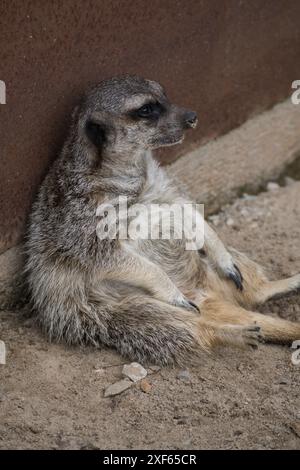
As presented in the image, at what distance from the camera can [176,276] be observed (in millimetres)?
3559

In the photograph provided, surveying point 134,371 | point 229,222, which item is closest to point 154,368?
point 134,371

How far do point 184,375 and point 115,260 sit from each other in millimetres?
570

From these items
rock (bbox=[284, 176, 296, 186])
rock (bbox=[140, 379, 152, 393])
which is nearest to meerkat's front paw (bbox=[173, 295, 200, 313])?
rock (bbox=[140, 379, 152, 393])

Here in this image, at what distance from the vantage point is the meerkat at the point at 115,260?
3.20m

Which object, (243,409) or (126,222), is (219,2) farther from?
(243,409)

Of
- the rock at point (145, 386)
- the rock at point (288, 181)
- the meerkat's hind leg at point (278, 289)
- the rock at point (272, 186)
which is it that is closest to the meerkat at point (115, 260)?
the rock at point (145, 386)

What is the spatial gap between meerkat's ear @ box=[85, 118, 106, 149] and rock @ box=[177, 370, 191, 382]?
102cm

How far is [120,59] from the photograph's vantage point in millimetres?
3619

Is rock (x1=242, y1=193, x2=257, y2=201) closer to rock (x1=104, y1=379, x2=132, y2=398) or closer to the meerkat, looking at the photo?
the meerkat

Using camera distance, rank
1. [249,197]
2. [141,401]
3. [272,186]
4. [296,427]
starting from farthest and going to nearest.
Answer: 1. [272,186]
2. [249,197]
3. [141,401]
4. [296,427]

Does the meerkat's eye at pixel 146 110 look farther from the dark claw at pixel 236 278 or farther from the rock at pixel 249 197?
the rock at pixel 249 197

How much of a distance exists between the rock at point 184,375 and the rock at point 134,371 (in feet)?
0.47

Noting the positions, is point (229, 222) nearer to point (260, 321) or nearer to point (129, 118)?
point (260, 321)

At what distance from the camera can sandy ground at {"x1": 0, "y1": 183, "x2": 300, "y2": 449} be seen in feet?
9.14
